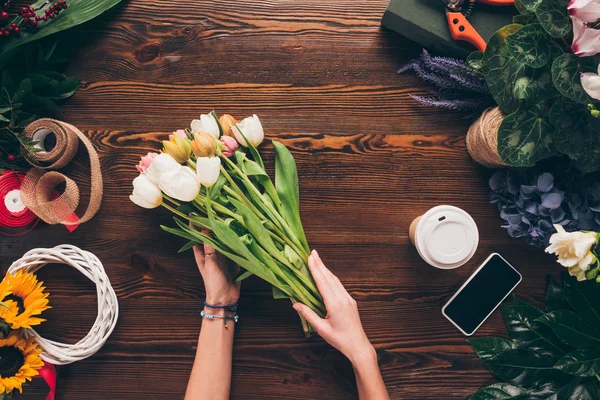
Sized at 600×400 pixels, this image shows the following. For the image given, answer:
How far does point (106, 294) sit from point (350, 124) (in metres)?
0.74

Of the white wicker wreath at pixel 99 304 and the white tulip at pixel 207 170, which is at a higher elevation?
the white tulip at pixel 207 170

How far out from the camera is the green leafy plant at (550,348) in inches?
35.5

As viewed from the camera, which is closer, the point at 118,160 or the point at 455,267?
the point at 455,267

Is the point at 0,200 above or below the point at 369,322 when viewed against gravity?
above

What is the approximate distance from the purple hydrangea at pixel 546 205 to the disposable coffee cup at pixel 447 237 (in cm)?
10

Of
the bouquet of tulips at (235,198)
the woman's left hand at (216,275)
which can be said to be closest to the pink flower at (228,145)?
the bouquet of tulips at (235,198)

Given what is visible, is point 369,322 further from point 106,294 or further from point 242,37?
point 242,37

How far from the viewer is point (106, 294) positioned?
1.03 metres

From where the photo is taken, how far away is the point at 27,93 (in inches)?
39.3

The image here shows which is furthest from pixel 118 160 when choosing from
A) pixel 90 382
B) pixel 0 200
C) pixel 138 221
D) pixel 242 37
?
pixel 90 382

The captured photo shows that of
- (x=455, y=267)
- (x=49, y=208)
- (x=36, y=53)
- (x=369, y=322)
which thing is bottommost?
(x=369, y=322)

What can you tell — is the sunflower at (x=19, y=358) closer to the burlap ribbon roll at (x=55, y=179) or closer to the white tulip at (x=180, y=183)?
the burlap ribbon roll at (x=55, y=179)

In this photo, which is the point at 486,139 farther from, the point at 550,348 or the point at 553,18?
the point at 550,348

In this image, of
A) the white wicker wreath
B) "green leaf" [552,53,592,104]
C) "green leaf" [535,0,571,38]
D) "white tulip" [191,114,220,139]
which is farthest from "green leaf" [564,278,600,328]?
the white wicker wreath
